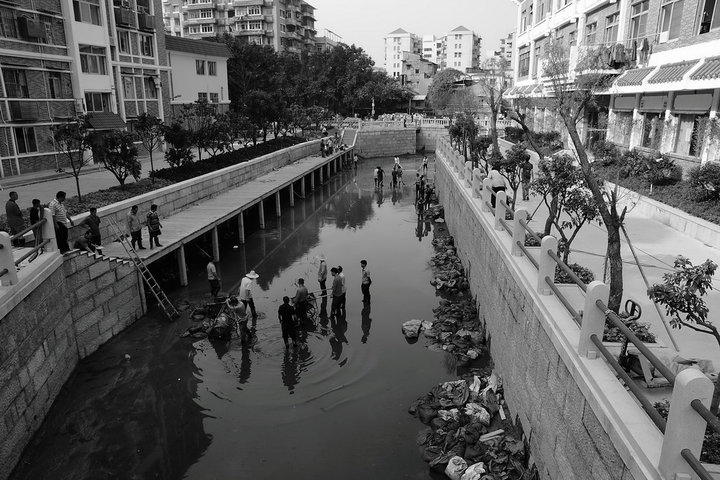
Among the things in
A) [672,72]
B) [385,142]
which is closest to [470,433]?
[672,72]

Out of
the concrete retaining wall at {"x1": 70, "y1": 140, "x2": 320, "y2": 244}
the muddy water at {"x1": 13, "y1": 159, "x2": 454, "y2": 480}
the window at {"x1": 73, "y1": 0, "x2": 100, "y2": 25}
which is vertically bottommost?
the muddy water at {"x1": 13, "y1": 159, "x2": 454, "y2": 480}

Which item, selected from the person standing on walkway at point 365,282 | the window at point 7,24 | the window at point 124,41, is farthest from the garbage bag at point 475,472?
the window at point 124,41

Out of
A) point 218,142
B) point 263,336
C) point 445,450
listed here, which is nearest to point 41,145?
point 218,142

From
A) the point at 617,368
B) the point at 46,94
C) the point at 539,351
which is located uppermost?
the point at 46,94

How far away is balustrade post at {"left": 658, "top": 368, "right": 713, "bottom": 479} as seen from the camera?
346 cm

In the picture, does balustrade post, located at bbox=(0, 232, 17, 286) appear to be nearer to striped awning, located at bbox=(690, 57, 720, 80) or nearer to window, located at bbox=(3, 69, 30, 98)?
striped awning, located at bbox=(690, 57, 720, 80)

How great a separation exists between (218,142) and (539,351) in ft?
71.0

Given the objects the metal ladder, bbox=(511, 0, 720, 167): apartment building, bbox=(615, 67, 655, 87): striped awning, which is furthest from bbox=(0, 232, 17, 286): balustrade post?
bbox=(615, 67, 655, 87): striped awning

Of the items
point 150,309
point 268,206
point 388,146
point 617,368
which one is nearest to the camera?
point 617,368

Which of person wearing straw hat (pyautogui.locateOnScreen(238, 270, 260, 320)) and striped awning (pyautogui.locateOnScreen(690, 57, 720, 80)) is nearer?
person wearing straw hat (pyautogui.locateOnScreen(238, 270, 260, 320))

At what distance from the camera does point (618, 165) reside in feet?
61.9

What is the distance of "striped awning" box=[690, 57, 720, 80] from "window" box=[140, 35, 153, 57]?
101ft

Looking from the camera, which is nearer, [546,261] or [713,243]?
[546,261]

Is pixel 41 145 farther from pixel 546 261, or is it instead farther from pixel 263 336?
pixel 546 261
